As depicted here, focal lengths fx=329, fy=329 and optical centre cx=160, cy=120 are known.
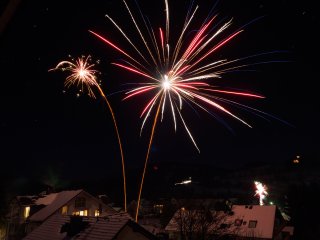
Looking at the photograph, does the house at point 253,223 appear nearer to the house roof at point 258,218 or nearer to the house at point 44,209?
the house roof at point 258,218

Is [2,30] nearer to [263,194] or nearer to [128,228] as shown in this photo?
[128,228]

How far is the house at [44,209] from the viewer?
4417cm

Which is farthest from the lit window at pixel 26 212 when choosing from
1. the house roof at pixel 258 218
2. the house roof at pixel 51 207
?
the house roof at pixel 258 218

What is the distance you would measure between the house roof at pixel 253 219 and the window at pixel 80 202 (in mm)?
12055

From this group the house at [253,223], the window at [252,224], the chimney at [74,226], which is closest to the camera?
the chimney at [74,226]

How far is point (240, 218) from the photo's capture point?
145ft

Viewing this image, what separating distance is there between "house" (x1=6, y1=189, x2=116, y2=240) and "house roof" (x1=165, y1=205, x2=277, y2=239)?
11.3 metres

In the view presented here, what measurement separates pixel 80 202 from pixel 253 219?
2354cm

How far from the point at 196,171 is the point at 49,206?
64044mm

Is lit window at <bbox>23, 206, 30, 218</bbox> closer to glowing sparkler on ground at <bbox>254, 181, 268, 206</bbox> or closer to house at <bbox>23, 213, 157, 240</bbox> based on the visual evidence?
house at <bbox>23, 213, 157, 240</bbox>

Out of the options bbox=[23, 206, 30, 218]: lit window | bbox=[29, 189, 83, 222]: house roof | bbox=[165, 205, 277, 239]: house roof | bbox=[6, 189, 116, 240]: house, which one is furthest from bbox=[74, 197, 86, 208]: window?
bbox=[165, 205, 277, 239]: house roof

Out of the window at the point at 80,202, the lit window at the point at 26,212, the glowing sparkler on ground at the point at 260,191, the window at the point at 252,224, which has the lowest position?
the lit window at the point at 26,212

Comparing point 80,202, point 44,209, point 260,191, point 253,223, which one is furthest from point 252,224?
point 44,209

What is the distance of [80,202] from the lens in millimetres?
45781
